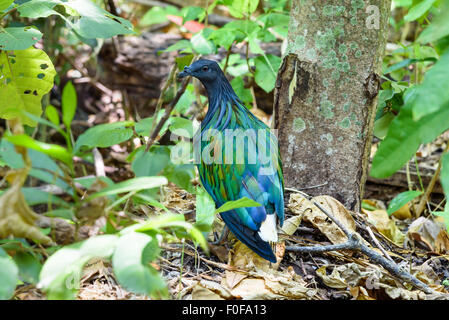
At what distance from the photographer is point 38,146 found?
1.53 metres

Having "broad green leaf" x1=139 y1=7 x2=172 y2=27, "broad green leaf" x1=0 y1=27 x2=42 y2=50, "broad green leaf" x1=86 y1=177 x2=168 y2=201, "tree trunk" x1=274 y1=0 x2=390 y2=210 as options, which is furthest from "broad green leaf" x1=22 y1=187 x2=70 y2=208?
"broad green leaf" x1=139 y1=7 x2=172 y2=27

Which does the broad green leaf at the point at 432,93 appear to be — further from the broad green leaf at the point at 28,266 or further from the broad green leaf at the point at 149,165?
the broad green leaf at the point at 28,266

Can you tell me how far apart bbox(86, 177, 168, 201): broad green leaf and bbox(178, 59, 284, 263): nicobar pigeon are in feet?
2.81

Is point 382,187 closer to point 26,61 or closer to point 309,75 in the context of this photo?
point 309,75

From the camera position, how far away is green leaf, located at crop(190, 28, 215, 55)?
344 cm

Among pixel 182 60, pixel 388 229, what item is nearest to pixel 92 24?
pixel 182 60

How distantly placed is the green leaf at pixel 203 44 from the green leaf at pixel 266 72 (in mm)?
377

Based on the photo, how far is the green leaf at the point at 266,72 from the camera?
11.7ft

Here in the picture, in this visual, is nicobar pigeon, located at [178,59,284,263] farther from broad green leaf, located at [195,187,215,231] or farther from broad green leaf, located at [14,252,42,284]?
broad green leaf, located at [14,252,42,284]

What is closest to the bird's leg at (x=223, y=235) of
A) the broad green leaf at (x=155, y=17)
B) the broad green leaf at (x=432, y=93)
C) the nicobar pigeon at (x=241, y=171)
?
the nicobar pigeon at (x=241, y=171)

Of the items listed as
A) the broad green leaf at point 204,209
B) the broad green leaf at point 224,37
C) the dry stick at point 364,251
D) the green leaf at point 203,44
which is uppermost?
the broad green leaf at point 224,37
